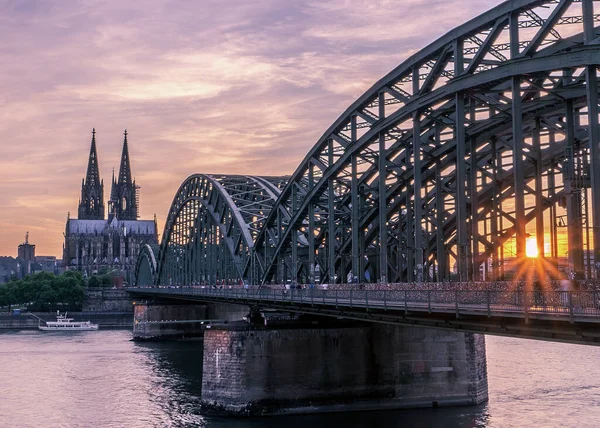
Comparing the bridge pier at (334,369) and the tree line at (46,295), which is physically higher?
the tree line at (46,295)

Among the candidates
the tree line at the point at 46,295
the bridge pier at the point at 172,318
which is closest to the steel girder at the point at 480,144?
the bridge pier at the point at 172,318

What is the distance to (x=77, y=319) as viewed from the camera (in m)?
158

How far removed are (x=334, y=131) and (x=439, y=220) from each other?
48.9ft

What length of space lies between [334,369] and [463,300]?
21498 millimetres

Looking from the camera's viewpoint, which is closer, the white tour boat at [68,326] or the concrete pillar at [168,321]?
the concrete pillar at [168,321]

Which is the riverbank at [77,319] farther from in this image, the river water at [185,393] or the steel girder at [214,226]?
the river water at [185,393]

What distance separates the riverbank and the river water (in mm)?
55357

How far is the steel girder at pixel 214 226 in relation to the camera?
9256cm

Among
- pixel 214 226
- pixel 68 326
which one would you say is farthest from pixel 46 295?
pixel 214 226

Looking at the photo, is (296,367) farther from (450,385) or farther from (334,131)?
(334,131)

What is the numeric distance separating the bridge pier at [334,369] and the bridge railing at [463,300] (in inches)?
130

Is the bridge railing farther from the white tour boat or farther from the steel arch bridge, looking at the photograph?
the white tour boat

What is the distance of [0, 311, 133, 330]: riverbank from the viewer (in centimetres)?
14788

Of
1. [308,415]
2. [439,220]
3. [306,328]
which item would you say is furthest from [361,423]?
[439,220]
